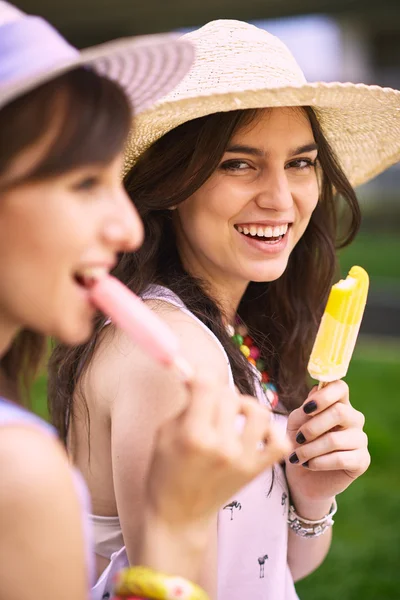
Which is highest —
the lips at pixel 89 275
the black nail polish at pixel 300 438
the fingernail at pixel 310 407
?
the lips at pixel 89 275

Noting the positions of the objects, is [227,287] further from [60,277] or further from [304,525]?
[60,277]

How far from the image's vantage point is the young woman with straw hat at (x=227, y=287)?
7.00 feet

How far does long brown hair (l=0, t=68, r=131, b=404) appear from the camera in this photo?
132cm

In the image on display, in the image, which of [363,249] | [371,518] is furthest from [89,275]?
[363,249]

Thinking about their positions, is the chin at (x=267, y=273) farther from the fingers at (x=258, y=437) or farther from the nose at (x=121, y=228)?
the nose at (x=121, y=228)

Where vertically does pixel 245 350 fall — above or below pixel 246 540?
above

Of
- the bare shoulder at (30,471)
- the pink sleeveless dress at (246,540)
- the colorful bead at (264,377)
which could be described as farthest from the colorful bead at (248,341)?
the bare shoulder at (30,471)

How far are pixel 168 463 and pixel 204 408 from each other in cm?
13

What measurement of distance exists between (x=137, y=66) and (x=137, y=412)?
0.83 m

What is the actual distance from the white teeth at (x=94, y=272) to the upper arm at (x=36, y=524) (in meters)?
0.28

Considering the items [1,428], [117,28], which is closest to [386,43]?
[117,28]

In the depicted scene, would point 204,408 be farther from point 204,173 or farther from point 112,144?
point 204,173

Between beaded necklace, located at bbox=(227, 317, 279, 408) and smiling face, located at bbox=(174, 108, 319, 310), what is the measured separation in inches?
9.7

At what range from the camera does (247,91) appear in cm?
224
